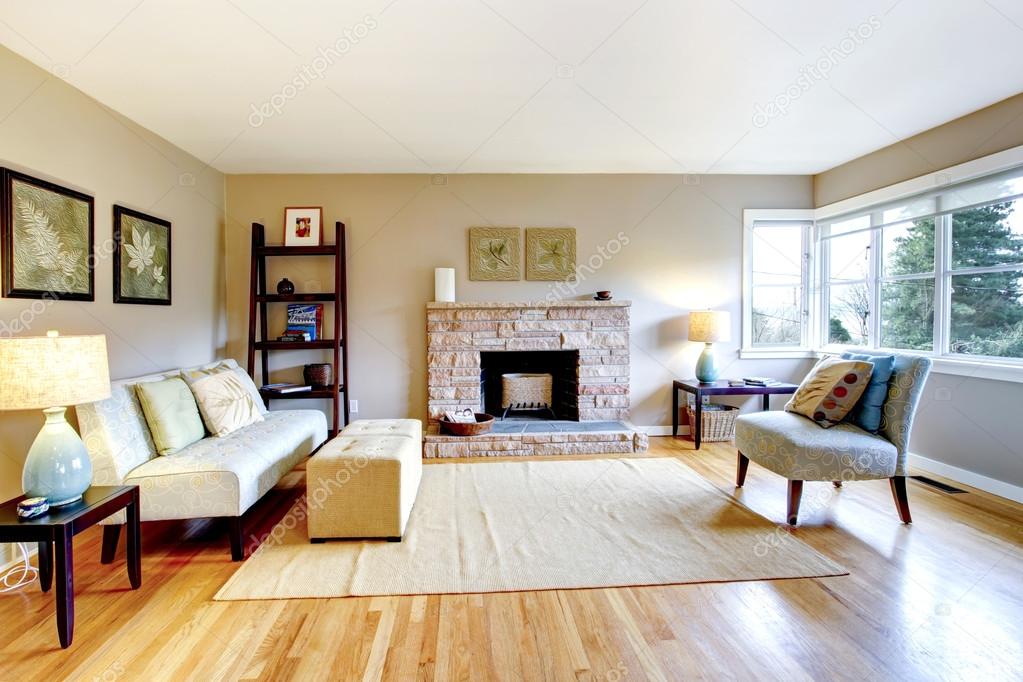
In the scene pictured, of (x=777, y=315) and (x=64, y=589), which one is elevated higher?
(x=777, y=315)

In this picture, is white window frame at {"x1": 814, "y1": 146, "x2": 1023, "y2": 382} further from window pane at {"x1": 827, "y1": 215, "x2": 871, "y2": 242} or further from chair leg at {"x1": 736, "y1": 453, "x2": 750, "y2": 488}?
chair leg at {"x1": 736, "y1": 453, "x2": 750, "y2": 488}

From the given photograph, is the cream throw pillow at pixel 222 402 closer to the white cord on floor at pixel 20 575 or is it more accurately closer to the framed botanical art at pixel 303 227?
the white cord on floor at pixel 20 575

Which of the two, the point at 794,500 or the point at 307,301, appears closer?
the point at 794,500

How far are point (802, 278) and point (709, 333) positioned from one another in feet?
4.12

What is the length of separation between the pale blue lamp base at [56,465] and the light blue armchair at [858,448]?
→ 10.8 feet

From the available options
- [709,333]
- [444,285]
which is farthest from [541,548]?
[709,333]

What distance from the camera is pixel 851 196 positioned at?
13.5 ft

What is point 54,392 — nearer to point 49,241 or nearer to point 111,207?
point 49,241

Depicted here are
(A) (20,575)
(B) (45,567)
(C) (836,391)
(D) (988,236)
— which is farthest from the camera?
(D) (988,236)

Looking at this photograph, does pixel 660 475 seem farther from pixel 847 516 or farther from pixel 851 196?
pixel 851 196

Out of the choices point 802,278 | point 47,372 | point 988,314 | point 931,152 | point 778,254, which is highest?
point 931,152

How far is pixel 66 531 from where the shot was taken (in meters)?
1.67

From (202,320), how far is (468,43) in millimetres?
3179

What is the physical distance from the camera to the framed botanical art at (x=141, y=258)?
3.00 meters
